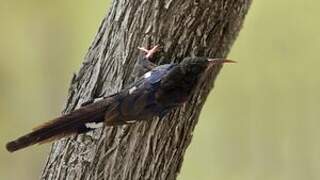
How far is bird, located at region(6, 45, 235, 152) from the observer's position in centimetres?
115

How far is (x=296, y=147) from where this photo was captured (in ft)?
7.17

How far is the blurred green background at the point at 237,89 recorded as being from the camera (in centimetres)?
218

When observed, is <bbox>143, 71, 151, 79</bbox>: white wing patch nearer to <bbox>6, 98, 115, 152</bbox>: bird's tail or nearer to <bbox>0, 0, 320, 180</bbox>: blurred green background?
<bbox>6, 98, 115, 152</bbox>: bird's tail

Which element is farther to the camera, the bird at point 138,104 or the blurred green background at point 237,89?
the blurred green background at point 237,89

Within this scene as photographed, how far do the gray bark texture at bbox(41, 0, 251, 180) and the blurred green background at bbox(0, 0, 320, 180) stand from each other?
93cm

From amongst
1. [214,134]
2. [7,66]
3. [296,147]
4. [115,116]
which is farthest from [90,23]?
[115,116]

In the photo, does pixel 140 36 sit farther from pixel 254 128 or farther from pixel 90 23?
pixel 90 23

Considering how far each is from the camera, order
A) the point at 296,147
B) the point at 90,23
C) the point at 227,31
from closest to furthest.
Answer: the point at 227,31
the point at 296,147
the point at 90,23

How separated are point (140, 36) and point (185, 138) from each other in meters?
0.24

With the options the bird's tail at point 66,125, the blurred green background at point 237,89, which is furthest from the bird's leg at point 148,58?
the blurred green background at point 237,89

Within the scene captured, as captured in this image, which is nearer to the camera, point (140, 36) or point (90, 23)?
point (140, 36)

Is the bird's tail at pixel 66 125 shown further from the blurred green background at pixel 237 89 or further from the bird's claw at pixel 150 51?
the blurred green background at pixel 237 89

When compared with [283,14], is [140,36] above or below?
below

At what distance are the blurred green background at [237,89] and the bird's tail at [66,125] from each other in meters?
1.16
